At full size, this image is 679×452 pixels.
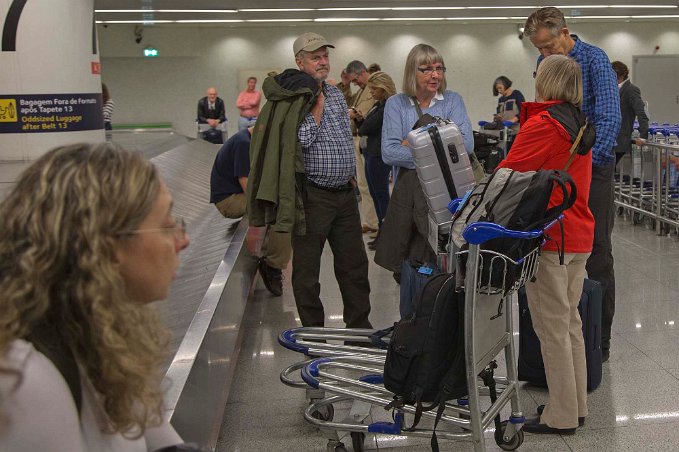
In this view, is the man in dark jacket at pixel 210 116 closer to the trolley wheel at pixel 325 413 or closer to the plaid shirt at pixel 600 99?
the plaid shirt at pixel 600 99

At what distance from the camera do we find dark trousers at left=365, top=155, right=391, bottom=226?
7.57 m

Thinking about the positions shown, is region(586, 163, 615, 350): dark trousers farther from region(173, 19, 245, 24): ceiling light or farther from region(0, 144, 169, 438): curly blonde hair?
region(173, 19, 245, 24): ceiling light

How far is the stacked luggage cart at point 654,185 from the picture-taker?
8.60 metres

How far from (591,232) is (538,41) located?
47.0 inches

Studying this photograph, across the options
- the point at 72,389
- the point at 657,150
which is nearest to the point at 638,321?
the point at 657,150

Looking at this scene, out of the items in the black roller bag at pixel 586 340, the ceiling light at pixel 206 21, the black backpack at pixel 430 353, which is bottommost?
the black roller bag at pixel 586 340

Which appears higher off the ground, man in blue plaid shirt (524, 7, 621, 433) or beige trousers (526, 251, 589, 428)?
man in blue plaid shirt (524, 7, 621, 433)

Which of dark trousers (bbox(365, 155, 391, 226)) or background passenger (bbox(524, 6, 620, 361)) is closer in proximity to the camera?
background passenger (bbox(524, 6, 620, 361))

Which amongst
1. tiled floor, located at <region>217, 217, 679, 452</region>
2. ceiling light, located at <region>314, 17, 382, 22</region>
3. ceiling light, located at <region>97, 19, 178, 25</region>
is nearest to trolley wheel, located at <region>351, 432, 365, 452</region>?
tiled floor, located at <region>217, 217, 679, 452</region>

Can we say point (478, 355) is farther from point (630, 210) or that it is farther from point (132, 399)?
point (630, 210)

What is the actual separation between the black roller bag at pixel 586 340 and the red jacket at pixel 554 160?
0.56 m

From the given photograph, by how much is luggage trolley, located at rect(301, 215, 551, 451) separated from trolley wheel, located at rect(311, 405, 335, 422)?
0.02 m

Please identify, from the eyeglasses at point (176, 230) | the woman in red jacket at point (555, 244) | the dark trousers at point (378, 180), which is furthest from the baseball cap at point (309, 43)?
the dark trousers at point (378, 180)

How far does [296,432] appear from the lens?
3.69 metres
